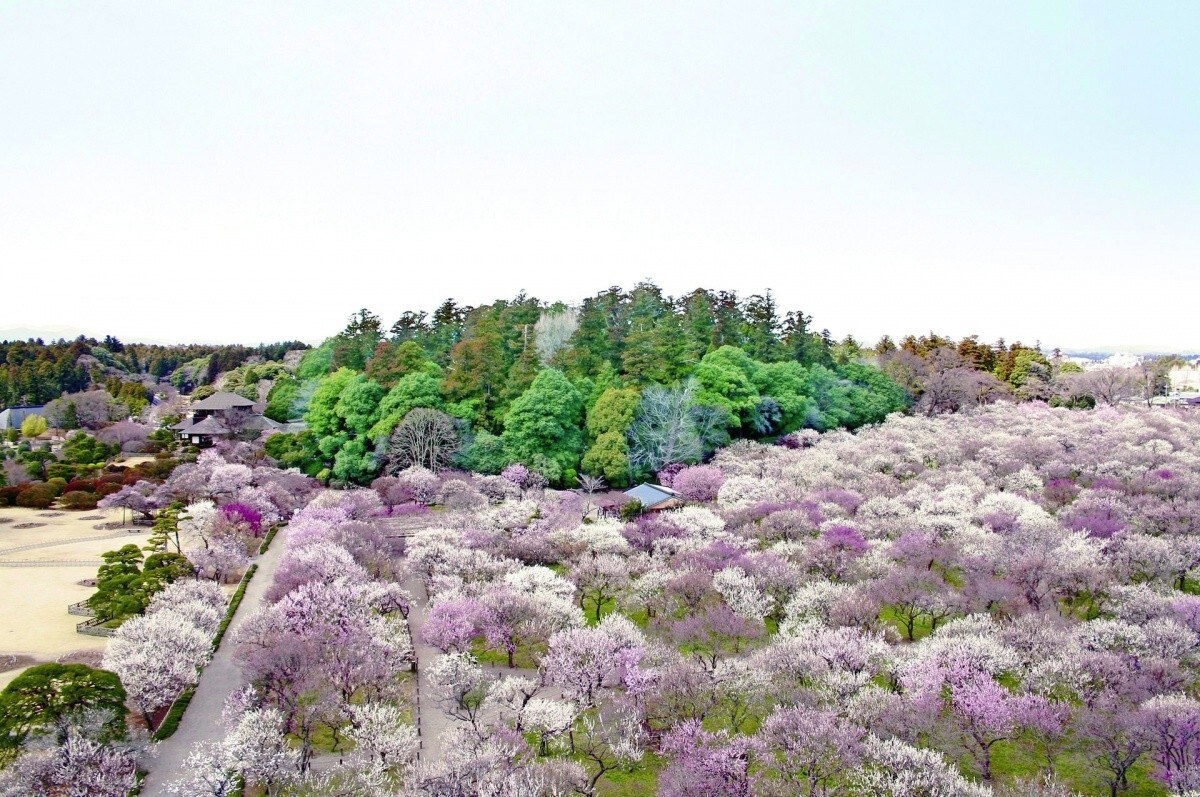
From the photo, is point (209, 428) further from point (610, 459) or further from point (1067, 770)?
point (1067, 770)

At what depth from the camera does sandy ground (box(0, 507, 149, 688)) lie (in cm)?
2192

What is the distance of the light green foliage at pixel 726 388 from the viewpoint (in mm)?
44812

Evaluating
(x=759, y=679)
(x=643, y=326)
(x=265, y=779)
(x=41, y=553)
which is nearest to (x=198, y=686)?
(x=265, y=779)

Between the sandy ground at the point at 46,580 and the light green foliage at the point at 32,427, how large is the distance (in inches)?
1027

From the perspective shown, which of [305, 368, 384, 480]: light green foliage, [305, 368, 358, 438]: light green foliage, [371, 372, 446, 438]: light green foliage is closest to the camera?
[371, 372, 446, 438]: light green foliage

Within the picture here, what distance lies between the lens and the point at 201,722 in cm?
1656

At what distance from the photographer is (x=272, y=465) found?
4578cm

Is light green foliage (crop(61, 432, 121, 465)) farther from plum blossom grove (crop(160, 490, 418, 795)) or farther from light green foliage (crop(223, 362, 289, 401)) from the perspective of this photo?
plum blossom grove (crop(160, 490, 418, 795))

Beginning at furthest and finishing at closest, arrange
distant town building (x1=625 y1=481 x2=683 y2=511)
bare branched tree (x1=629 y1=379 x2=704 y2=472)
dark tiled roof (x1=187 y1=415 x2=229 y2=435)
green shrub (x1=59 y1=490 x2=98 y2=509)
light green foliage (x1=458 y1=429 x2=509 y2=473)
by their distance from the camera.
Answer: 1. dark tiled roof (x1=187 y1=415 x2=229 y2=435)
2. green shrub (x1=59 y1=490 x2=98 y2=509)
3. bare branched tree (x1=629 y1=379 x2=704 y2=472)
4. light green foliage (x1=458 y1=429 x2=509 y2=473)
5. distant town building (x1=625 y1=481 x2=683 y2=511)

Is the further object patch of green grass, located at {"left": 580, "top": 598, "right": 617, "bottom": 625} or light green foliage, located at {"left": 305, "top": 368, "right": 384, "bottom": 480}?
light green foliage, located at {"left": 305, "top": 368, "right": 384, "bottom": 480}

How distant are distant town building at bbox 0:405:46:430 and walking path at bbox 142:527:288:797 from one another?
62.1 meters

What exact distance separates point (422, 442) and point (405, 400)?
3.17 meters

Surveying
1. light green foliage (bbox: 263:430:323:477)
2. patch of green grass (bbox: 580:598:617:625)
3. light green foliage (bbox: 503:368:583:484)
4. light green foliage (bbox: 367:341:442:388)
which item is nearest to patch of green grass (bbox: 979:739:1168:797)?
patch of green grass (bbox: 580:598:617:625)

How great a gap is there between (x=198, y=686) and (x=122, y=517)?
90.3ft
